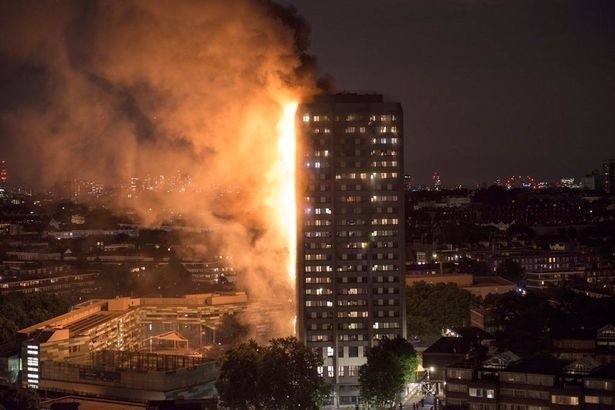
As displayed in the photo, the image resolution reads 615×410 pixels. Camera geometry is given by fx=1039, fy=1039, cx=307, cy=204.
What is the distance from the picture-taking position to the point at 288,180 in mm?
32469

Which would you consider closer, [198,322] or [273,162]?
[273,162]

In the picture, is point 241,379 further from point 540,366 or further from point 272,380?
point 540,366

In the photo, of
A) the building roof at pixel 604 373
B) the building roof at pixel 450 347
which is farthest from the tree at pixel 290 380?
the building roof at pixel 604 373

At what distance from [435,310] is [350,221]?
25.5 ft

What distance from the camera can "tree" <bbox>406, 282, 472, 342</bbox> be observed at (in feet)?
114

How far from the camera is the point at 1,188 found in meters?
109

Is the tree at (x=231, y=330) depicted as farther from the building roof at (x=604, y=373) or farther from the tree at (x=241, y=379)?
the building roof at (x=604, y=373)

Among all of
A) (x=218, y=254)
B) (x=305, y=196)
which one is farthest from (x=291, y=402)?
(x=218, y=254)

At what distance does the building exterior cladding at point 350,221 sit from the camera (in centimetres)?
3023

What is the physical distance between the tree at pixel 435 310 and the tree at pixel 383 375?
21.6 feet

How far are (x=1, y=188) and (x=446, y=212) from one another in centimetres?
4653

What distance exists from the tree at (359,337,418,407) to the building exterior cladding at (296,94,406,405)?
234 centimetres

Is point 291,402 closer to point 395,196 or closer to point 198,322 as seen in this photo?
point 395,196

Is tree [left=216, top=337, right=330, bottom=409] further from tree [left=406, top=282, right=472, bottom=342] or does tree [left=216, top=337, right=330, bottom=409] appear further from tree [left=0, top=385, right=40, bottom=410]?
tree [left=406, top=282, right=472, bottom=342]
